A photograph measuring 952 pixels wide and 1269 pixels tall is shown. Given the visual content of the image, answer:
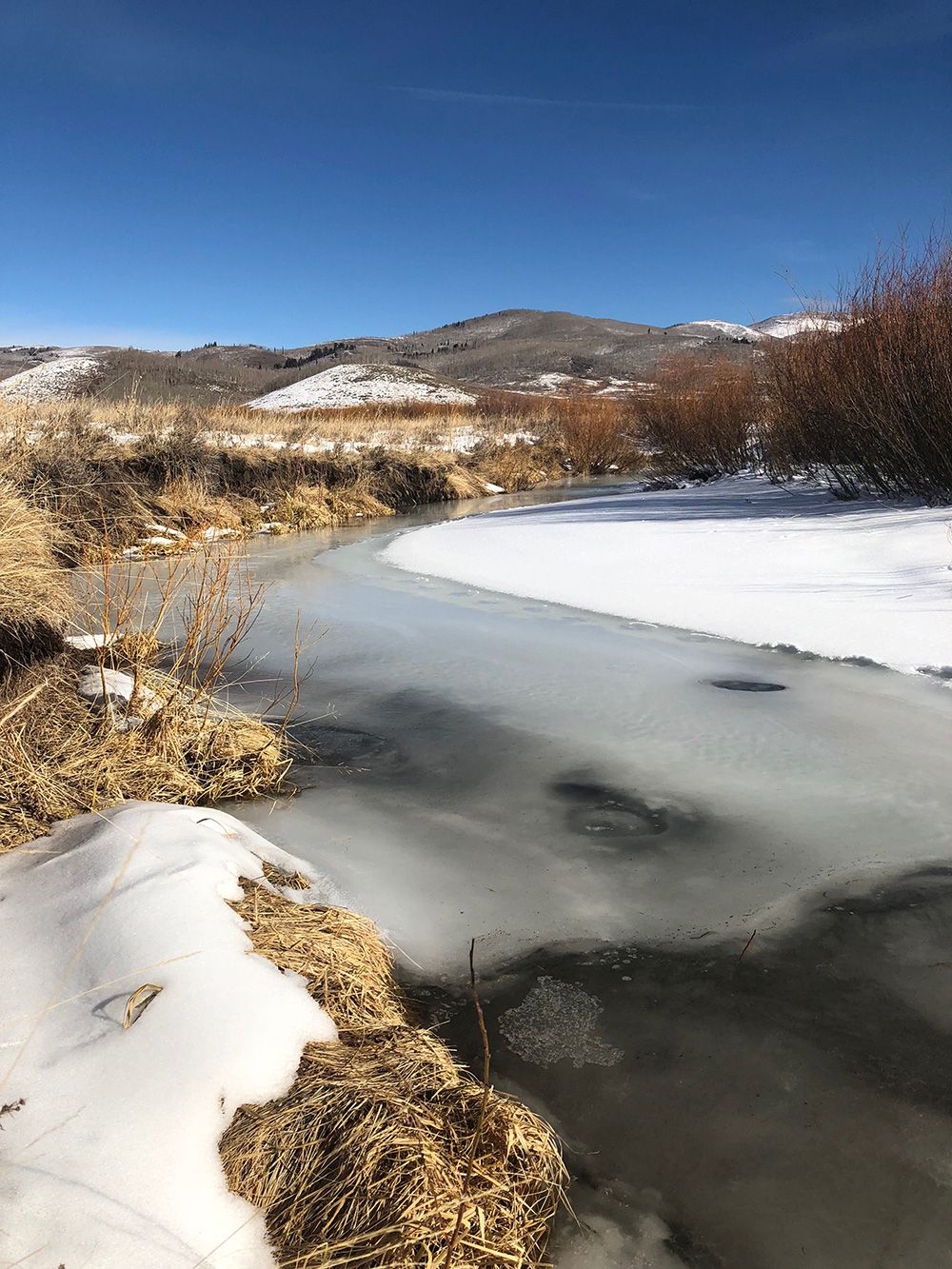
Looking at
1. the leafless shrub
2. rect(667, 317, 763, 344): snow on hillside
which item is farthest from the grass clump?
rect(667, 317, 763, 344): snow on hillside

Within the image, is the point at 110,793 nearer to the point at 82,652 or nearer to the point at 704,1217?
the point at 82,652

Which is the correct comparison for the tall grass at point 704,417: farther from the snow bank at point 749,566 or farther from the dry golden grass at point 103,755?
the dry golden grass at point 103,755

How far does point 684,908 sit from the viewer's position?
2291 millimetres

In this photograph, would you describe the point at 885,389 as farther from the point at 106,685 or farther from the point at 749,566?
the point at 106,685

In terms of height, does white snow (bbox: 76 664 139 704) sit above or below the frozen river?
above

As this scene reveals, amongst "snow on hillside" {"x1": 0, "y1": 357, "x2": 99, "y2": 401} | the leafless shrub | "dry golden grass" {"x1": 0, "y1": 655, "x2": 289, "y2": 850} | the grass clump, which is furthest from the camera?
"snow on hillside" {"x1": 0, "y1": 357, "x2": 99, "y2": 401}

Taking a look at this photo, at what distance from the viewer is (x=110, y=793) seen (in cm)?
261

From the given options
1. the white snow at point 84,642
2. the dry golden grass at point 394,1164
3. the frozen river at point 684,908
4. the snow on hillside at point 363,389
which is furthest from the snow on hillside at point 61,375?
the dry golden grass at point 394,1164

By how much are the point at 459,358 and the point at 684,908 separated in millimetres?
69536

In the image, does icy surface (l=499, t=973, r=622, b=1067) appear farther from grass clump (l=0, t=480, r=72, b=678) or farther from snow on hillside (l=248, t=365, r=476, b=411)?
snow on hillside (l=248, t=365, r=476, b=411)

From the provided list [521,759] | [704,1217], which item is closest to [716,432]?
[521,759]

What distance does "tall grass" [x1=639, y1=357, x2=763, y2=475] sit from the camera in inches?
501

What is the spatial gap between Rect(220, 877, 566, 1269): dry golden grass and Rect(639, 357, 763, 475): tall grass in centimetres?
1189

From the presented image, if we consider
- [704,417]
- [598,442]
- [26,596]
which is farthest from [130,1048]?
[598,442]
